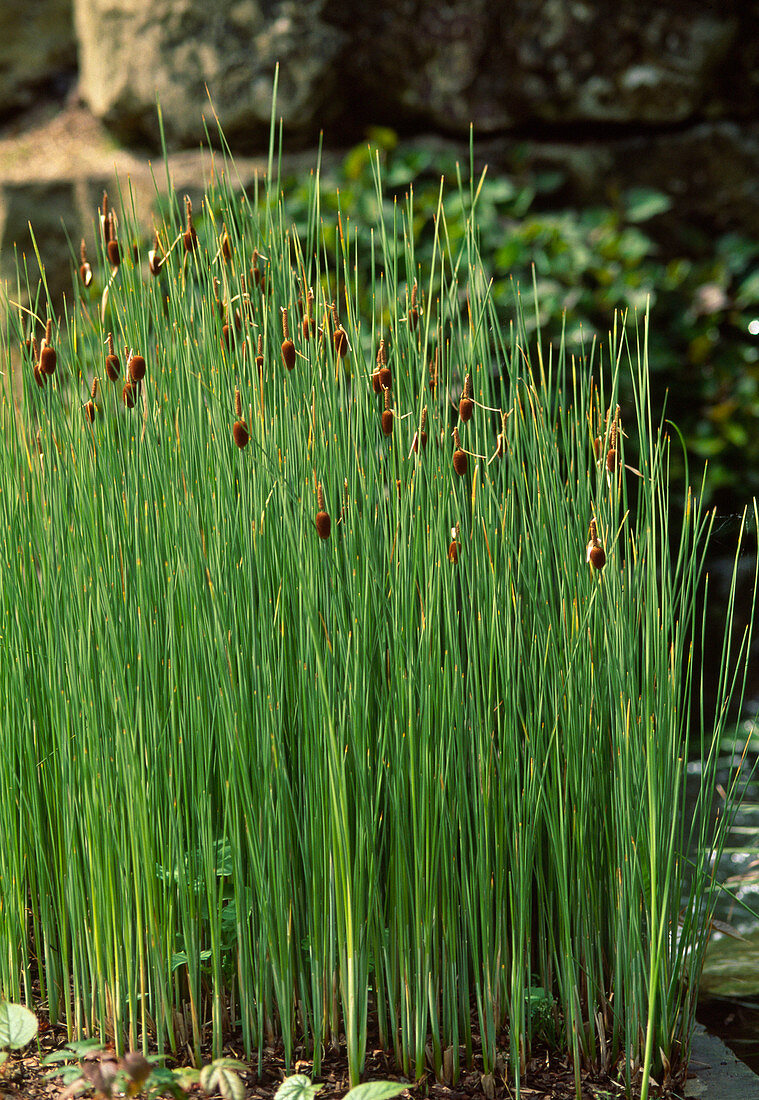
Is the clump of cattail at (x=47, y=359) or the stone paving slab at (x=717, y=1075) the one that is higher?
the clump of cattail at (x=47, y=359)

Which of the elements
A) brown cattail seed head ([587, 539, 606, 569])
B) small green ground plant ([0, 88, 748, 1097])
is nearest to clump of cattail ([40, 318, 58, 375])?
small green ground plant ([0, 88, 748, 1097])

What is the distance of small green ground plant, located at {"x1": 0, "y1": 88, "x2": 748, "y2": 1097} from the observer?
4.29 feet

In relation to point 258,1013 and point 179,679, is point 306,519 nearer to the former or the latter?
point 179,679

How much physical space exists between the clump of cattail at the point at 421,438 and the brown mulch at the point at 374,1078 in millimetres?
860

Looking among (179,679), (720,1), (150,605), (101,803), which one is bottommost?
(101,803)

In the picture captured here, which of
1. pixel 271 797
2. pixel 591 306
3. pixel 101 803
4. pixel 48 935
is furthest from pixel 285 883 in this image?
pixel 591 306

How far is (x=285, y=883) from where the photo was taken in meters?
1.38

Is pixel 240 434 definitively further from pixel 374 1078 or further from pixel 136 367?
pixel 374 1078

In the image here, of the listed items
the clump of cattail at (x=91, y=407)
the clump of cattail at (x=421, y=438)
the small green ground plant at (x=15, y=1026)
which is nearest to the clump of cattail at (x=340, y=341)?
the clump of cattail at (x=421, y=438)

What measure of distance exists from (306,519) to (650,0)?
3.35m

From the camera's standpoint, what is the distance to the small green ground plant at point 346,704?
1.31m

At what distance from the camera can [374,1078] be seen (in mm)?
1384

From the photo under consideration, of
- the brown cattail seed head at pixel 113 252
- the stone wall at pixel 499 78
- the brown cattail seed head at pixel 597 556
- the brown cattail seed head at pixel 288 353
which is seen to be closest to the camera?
the brown cattail seed head at pixel 597 556

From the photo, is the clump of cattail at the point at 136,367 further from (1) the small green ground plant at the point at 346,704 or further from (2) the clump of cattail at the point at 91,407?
(2) the clump of cattail at the point at 91,407
